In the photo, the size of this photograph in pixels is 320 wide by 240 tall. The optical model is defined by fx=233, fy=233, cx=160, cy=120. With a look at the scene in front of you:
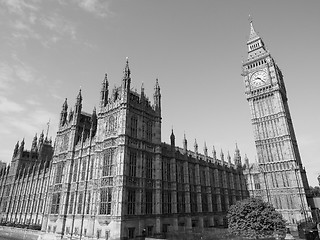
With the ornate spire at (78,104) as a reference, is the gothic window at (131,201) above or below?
below

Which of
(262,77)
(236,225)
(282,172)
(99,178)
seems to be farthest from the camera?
(262,77)

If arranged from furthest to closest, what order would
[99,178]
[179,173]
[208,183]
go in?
[208,183]
[179,173]
[99,178]

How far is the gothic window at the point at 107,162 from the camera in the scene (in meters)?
40.6

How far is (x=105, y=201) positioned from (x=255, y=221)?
76.7 ft

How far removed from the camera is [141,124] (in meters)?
44.9

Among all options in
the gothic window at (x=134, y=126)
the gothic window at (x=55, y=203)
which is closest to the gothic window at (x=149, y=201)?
the gothic window at (x=134, y=126)

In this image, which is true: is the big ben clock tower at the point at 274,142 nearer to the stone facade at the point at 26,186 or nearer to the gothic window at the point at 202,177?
the gothic window at the point at 202,177

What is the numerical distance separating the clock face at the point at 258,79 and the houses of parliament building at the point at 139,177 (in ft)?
5.64

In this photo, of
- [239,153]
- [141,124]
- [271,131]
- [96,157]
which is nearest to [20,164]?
[96,157]

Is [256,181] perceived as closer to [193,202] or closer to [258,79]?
[193,202]

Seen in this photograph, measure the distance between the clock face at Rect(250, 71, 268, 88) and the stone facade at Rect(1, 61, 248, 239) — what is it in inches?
1620

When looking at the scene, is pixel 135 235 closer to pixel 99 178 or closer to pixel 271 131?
pixel 99 178

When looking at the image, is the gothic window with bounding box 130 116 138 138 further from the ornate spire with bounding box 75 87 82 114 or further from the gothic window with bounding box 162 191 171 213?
the ornate spire with bounding box 75 87 82 114

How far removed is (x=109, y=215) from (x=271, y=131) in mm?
60741
